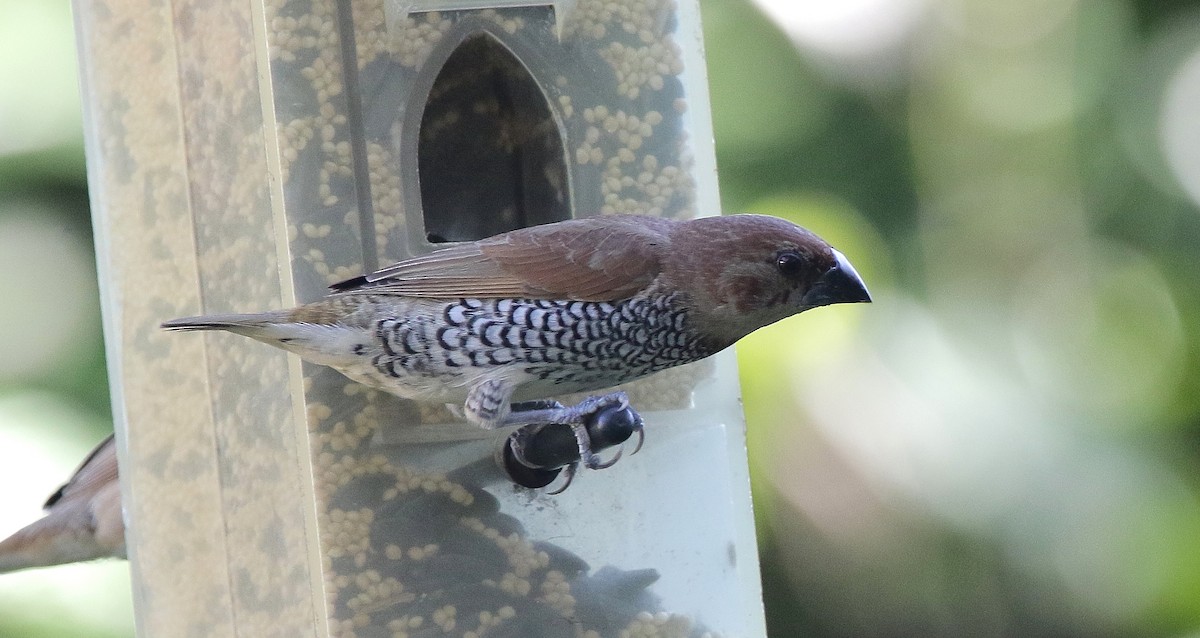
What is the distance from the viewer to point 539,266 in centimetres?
369

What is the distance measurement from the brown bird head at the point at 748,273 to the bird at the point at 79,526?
1.86 m

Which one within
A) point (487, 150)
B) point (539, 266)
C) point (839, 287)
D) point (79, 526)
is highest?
point (487, 150)

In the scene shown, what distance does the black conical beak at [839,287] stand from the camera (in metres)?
3.83

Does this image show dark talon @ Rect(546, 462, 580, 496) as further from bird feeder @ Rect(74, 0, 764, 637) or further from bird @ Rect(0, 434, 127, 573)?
bird @ Rect(0, 434, 127, 573)

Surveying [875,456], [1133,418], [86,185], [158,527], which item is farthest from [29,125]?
[1133,418]

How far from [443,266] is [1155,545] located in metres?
2.45

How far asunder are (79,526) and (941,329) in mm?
2617

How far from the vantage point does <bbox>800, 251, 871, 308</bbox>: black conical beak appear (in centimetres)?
383

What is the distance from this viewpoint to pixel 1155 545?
15.9 ft

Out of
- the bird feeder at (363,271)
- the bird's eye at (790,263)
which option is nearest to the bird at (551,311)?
the bird's eye at (790,263)

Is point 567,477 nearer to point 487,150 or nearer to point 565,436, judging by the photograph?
point 565,436

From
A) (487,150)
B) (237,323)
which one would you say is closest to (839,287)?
(487,150)

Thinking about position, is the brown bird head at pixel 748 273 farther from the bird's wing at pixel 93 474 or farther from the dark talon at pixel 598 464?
the bird's wing at pixel 93 474

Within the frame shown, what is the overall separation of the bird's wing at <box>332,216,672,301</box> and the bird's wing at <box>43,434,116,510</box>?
4.66ft
